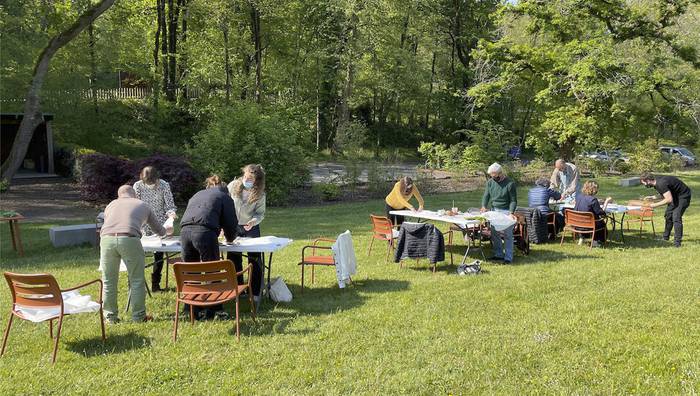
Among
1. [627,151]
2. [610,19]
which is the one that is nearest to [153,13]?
[610,19]

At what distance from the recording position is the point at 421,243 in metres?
7.45

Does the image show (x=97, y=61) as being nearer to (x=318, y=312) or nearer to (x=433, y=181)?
(x=433, y=181)

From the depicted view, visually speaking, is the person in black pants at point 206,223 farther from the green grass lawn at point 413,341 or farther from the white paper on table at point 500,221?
the white paper on table at point 500,221

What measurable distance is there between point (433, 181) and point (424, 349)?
15432 millimetres

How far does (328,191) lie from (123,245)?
38.2 ft

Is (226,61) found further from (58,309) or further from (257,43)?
(58,309)

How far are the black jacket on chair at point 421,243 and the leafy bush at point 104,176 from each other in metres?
9.78

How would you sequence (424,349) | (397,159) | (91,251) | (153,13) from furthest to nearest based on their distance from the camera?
(153,13)
(397,159)
(91,251)
(424,349)

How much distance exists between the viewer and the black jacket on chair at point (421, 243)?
24.0 feet

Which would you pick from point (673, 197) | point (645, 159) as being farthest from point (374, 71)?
point (673, 197)

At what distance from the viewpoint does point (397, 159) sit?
19.8 metres

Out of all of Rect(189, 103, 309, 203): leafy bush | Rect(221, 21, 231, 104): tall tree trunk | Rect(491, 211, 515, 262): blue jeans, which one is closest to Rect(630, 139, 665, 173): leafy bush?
Rect(189, 103, 309, 203): leafy bush

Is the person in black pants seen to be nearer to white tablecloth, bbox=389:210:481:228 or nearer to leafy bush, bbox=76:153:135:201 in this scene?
white tablecloth, bbox=389:210:481:228

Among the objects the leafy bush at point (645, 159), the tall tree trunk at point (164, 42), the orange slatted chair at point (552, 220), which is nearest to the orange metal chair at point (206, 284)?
the orange slatted chair at point (552, 220)
